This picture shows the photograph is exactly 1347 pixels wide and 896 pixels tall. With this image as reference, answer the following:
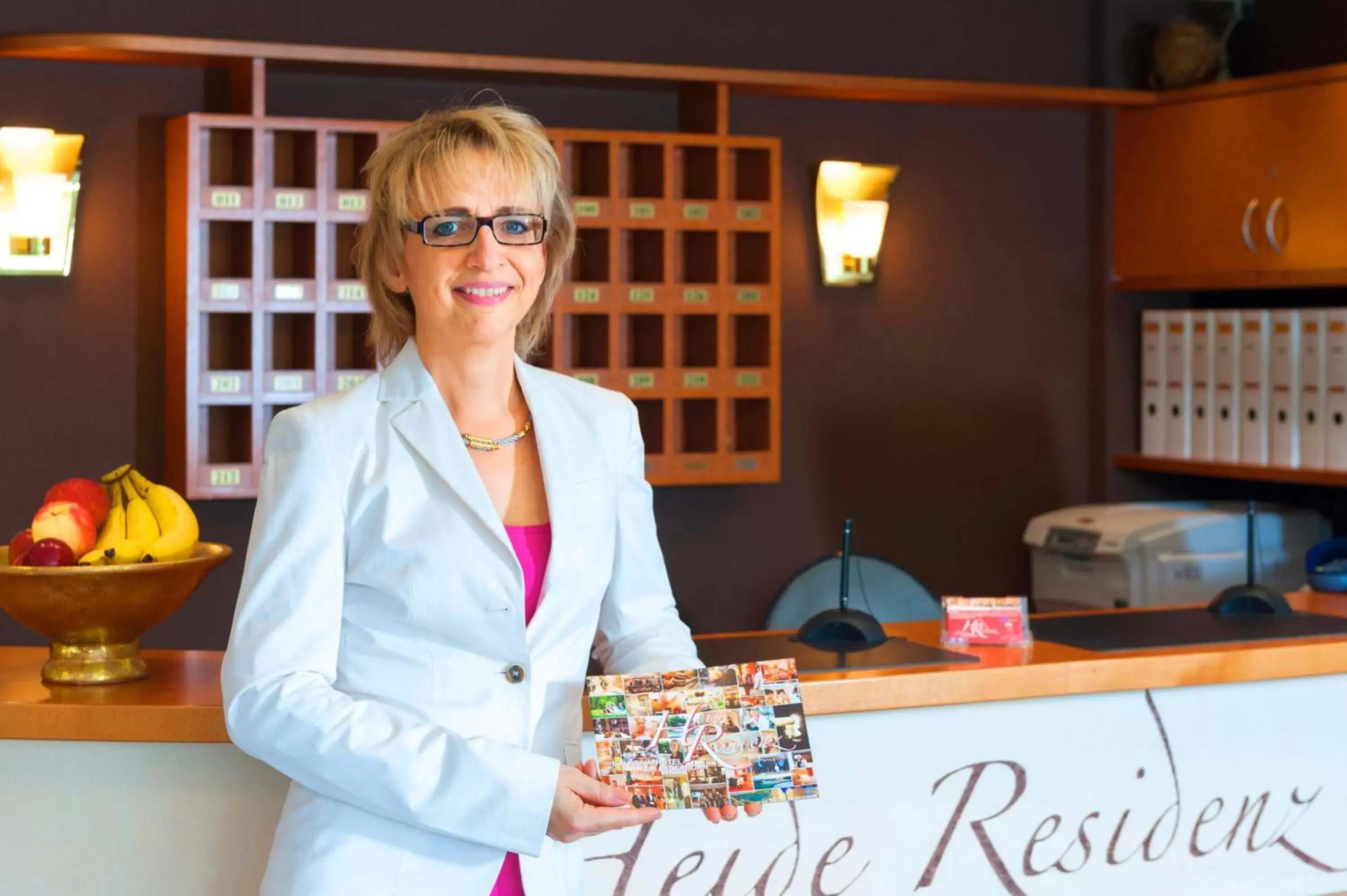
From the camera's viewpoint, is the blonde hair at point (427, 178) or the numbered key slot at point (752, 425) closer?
the blonde hair at point (427, 178)

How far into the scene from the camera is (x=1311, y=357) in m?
4.05

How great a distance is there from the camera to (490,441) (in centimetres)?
179

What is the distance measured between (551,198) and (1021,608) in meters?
1.22

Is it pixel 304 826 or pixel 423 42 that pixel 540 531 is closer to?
pixel 304 826

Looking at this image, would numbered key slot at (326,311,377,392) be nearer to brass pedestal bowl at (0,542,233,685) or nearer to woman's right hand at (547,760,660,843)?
brass pedestal bowl at (0,542,233,685)

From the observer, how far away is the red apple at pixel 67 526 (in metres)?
2.07

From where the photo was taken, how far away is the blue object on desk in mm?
3268

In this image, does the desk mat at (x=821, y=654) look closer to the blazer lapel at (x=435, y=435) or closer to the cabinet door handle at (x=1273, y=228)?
the blazer lapel at (x=435, y=435)

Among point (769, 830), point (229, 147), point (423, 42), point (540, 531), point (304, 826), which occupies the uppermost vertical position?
point (423, 42)

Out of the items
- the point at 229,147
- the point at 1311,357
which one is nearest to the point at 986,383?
the point at 1311,357

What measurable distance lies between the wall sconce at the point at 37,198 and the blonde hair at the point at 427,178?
216 cm

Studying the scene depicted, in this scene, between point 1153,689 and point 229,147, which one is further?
point 229,147

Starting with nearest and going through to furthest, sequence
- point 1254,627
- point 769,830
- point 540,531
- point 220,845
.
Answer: point 540,531 < point 220,845 < point 769,830 < point 1254,627

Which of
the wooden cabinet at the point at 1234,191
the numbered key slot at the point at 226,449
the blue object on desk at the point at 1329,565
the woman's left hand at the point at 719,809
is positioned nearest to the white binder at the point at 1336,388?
the wooden cabinet at the point at 1234,191
